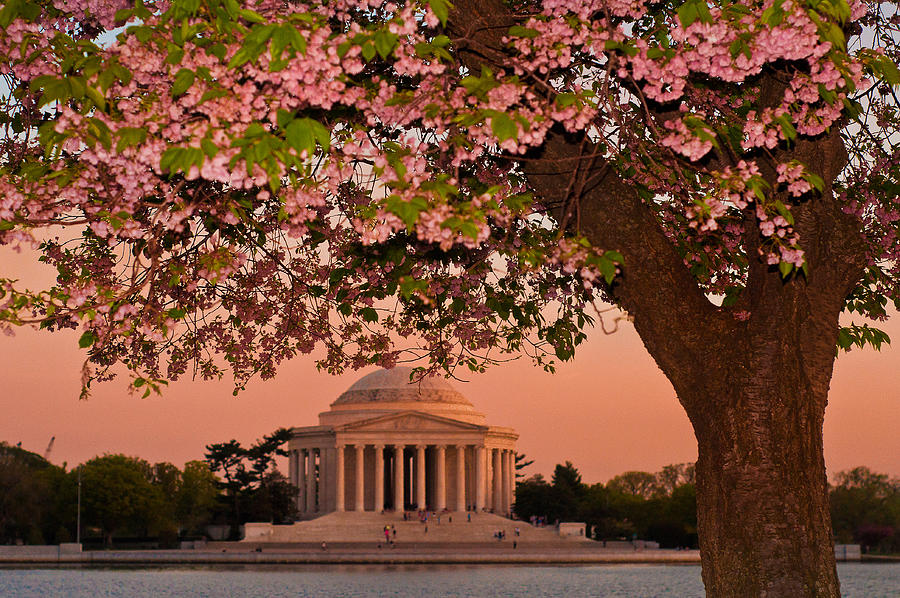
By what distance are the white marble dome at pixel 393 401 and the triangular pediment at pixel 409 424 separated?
62.2 inches

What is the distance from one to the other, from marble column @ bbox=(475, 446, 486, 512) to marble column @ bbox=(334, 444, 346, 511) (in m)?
16.5

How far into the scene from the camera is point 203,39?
302 inches

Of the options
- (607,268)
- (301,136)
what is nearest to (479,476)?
(607,268)

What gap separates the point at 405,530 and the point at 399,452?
2919 centimetres

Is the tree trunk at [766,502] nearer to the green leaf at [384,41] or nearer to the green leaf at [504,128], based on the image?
the green leaf at [504,128]

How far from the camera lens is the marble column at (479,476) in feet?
452

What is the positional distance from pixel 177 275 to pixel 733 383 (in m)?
5.11

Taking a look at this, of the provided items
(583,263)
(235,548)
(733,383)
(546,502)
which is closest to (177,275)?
(583,263)

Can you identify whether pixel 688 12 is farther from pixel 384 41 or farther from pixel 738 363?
pixel 738 363

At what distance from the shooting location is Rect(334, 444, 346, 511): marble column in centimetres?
13650

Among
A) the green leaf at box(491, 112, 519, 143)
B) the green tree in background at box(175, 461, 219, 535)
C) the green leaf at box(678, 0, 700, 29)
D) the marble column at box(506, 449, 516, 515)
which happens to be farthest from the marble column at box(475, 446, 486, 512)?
the green leaf at box(491, 112, 519, 143)

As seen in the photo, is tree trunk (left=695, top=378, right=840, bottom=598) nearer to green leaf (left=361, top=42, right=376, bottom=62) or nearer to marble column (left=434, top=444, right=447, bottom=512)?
green leaf (left=361, top=42, right=376, bottom=62)

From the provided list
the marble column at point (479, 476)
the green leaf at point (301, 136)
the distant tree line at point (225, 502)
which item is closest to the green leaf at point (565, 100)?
the green leaf at point (301, 136)

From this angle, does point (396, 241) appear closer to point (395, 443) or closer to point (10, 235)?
point (10, 235)
